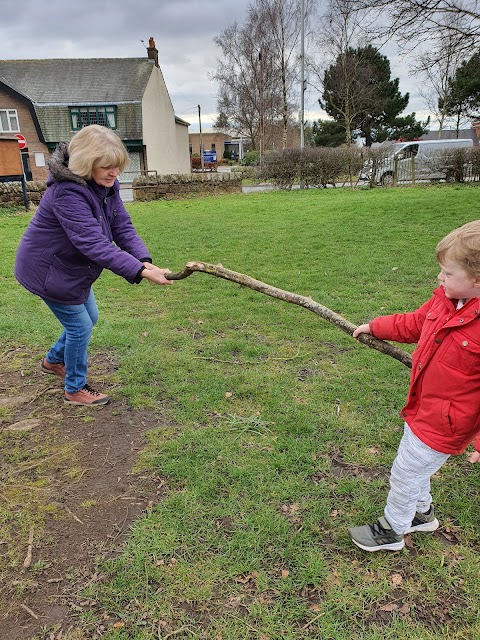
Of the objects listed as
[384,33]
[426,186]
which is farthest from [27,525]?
[426,186]

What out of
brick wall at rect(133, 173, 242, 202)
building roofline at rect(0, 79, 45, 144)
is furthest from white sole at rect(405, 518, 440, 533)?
building roofline at rect(0, 79, 45, 144)

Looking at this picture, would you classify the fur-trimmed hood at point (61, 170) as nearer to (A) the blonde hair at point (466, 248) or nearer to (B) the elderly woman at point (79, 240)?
(B) the elderly woman at point (79, 240)

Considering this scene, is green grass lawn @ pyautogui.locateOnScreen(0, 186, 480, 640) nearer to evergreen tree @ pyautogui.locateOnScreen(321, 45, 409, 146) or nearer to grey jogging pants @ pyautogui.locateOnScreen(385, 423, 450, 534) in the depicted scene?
grey jogging pants @ pyautogui.locateOnScreen(385, 423, 450, 534)

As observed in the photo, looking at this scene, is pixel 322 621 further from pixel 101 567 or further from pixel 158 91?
pixel 158 91

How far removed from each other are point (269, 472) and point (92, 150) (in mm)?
2268

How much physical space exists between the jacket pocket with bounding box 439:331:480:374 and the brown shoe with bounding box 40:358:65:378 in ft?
10.7

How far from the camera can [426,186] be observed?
18.5m

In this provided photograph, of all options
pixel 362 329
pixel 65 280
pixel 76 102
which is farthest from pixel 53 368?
pixel 76 102

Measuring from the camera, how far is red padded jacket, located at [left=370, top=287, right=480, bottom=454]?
6.68ft

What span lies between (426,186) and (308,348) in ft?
52.4

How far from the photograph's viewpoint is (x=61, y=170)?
10.2 ft

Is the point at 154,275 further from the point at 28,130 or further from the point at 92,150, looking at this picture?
the point at 28,130

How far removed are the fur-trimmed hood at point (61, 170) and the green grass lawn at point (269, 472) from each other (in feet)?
5.70

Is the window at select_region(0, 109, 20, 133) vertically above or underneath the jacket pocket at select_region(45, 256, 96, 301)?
above
